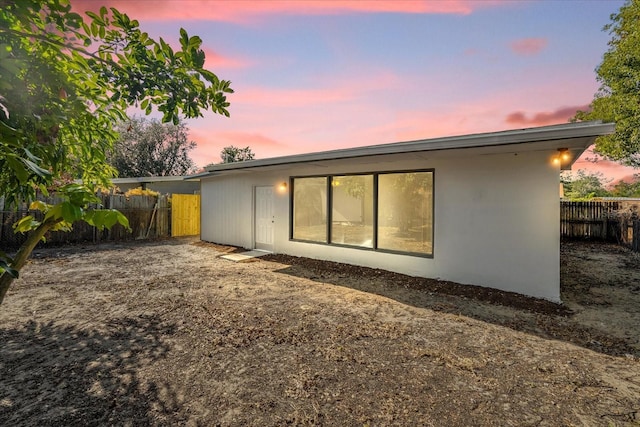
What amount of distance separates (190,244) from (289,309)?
775 centimetres

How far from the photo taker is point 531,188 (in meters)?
5.16

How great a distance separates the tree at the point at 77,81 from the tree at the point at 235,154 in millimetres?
34377

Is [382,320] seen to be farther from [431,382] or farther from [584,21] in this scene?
[584,21]

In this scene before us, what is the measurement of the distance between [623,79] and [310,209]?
52.0 ft

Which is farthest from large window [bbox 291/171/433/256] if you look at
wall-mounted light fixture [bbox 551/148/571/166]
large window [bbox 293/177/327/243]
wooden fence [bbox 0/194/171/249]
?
wooden fence [bbox 0/194/171/249]

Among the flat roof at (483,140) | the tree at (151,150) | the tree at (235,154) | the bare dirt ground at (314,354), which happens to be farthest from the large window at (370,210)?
the tree at (235,154)

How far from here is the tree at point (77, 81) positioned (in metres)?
1.13

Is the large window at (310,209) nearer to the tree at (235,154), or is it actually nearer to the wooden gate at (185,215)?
the wooden gate at (185,215)

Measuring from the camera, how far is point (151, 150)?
26.7 meters

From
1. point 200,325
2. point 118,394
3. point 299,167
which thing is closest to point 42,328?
point 200,325

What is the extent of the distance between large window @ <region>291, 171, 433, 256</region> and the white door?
1079 mm

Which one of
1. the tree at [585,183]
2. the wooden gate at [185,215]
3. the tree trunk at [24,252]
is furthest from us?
the tree at [585,183]

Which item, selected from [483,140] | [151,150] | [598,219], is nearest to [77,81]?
[483,140]

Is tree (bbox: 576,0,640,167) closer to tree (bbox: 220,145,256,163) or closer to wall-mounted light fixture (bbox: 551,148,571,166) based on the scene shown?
wall-mounted light fixture (bbox: 551,148,571,166)
